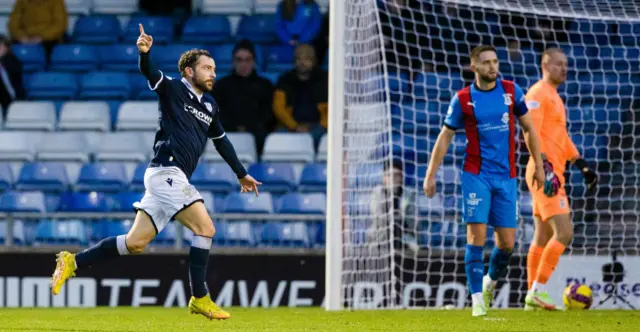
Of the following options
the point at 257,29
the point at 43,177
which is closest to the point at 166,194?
the point at 43,177

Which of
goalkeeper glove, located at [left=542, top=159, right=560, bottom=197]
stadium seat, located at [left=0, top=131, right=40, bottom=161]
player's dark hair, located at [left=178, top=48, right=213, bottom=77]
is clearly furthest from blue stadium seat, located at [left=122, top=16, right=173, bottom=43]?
player's dark hair, located at [left=178, top=48, right=213, bottom=77]

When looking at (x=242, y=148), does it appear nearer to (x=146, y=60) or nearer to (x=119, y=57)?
(x=119, y=57)

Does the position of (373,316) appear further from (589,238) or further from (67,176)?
(67,176)

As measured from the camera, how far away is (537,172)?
28.2 feet

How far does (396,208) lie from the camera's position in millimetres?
11422

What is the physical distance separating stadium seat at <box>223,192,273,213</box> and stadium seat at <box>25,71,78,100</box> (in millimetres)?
3135

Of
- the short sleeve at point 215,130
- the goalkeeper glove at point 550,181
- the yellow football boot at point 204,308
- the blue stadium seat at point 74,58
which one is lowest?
the yellow football boot at point 204,308

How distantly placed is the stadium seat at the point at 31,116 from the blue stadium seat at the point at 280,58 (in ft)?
8.52

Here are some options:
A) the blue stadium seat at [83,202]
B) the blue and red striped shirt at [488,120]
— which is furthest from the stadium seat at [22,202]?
the blue and red striped shirt at [488,120]

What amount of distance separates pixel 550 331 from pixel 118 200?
6.46m

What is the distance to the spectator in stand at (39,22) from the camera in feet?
49.9

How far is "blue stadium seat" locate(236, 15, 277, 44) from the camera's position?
49.7ft

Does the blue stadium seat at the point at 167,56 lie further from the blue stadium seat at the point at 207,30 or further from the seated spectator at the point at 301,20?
the seated spectator at the point at 301,20

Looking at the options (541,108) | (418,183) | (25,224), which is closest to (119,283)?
(25,224)
